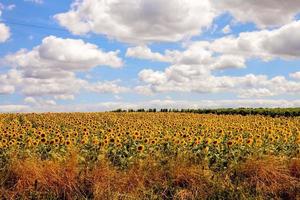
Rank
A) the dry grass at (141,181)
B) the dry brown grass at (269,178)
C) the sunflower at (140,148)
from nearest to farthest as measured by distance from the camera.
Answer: the dry grass at (141,181) → the dry brown grass at (269,178) → the sunflower at (140,148)

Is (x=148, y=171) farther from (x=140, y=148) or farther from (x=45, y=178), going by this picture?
(x=45, y=178)

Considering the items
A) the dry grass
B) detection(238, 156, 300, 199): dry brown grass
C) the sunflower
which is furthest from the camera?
the sunflower

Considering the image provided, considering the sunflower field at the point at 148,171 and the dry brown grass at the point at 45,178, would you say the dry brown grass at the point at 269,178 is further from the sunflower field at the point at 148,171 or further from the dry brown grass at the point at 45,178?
the dry brown grass at the point at 45,178

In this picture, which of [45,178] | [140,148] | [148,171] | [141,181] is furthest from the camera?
[140,148]

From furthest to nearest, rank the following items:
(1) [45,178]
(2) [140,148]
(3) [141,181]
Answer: (2) [140,148] → (3) [141,181] → (1) [45,178]

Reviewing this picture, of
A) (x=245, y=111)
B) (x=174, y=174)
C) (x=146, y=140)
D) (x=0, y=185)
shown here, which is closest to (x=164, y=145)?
(x=146, y=140)

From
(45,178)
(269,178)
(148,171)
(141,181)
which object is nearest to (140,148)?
(148,171)

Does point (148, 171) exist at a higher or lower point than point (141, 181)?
higher

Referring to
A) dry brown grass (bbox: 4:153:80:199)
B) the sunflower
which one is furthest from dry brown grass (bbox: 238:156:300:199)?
dry brown grass (bbox: 4:153:80:199)

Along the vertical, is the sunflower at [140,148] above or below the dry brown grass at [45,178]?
above

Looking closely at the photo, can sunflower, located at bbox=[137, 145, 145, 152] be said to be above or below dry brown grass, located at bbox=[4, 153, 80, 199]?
above

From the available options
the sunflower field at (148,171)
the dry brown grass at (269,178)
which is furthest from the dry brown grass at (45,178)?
the dry brown grass at (269,178)

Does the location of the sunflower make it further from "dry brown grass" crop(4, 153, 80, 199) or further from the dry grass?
"dry brown grass" crop(4, 153, 80, 199)

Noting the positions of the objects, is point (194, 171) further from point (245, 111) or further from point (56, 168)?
point (245, 111)
